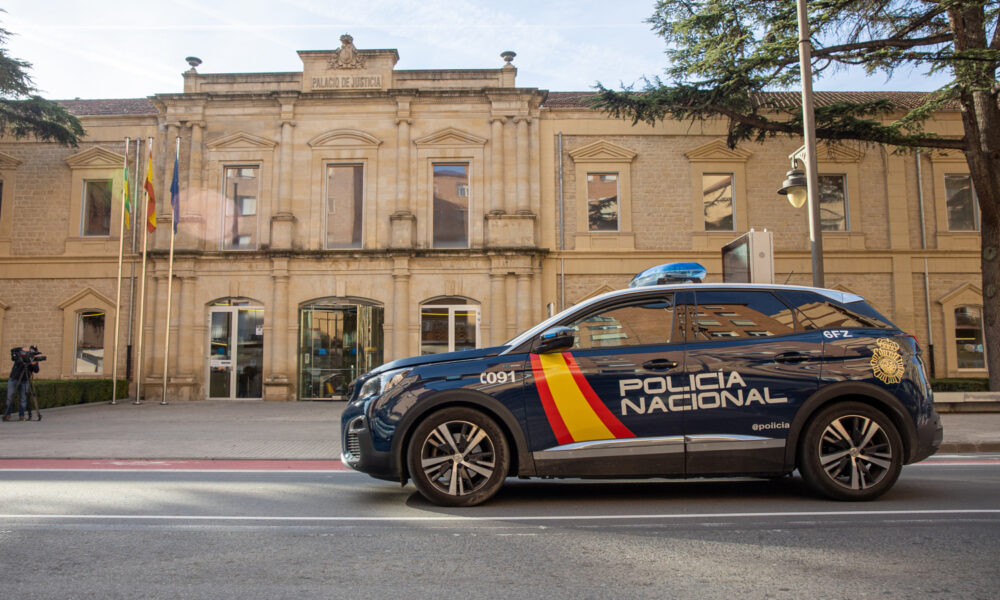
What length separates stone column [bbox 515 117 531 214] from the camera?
20.9m

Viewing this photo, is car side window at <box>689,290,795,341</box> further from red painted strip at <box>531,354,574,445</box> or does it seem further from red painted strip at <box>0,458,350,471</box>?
red painted strip at <box>0,458,350,471</box>

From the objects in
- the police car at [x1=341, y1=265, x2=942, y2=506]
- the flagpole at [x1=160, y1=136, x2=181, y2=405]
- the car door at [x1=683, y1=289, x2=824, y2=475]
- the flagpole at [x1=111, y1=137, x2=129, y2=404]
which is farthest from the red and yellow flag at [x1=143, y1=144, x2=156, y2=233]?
the car door at [x1=683, y1=289, x2=824, y2=475]

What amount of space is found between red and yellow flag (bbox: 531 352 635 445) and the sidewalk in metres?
4.72

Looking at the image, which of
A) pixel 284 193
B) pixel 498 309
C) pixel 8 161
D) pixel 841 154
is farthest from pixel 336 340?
pixel 841 154

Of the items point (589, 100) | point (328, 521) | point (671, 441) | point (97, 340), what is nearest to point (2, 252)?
point (97, 340)

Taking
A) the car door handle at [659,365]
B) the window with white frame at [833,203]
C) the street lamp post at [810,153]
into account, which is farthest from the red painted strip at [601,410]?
the window with white frame at [833,203]

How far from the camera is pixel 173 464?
8.82m

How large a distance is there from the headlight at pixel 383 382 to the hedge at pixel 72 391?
45.8 feet

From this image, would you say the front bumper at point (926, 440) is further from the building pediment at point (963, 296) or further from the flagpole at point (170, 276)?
the flagpole at point (170, 276)

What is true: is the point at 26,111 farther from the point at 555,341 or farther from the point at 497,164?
the point at 555,341

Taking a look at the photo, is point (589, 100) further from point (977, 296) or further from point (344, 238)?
point (977, 296)

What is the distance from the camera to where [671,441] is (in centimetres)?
548

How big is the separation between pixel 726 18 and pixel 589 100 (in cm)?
384

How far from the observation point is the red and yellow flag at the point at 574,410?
5.47 meters
